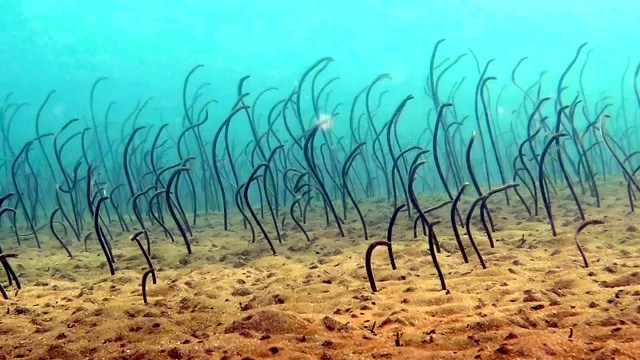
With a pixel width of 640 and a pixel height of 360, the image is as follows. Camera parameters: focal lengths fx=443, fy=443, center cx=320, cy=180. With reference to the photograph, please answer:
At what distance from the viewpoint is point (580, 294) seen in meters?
2.50

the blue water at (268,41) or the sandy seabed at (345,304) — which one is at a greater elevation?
the blue water at (268,41)

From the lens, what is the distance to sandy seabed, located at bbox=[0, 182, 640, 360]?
6.63 feet

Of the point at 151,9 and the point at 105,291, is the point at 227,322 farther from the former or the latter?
the point at 151,9

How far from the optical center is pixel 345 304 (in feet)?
9.00

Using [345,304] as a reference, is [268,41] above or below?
above

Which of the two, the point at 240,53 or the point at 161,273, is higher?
the point at 240,53

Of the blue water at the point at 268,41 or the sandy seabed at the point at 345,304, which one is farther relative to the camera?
the blue water at the point at 268,41

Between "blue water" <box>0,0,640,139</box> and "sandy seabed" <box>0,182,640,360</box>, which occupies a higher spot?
"blue water" <box>0,0,640,139</box>

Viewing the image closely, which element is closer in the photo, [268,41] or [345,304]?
[345,304]

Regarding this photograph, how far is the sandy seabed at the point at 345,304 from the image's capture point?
79.5 inches

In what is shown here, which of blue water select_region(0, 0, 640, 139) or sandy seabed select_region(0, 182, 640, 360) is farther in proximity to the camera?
blue water select_region(0, 0, 640, 139)

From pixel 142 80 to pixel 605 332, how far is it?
34.0m

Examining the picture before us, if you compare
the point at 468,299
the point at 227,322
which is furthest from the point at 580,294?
the point at 227,322

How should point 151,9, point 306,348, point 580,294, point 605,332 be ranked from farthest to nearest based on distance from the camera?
point 151,9 < point 580,294 < point 306,348 < point 605,332
